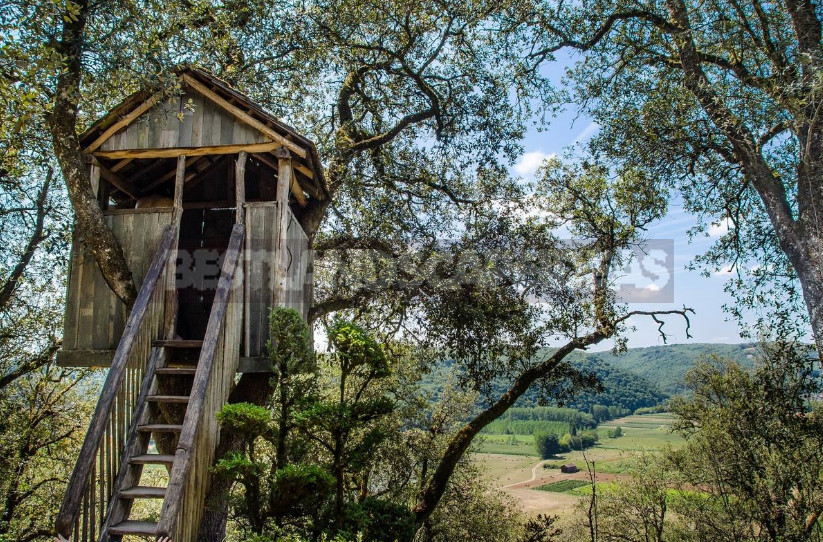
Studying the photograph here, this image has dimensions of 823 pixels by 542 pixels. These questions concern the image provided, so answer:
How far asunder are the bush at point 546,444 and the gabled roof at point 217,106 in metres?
56.6

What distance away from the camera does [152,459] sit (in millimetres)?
6055

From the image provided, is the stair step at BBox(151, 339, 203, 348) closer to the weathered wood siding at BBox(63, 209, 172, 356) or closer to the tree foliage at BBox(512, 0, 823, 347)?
the weathered wood siding at BBox(63, 209, 172, 356)

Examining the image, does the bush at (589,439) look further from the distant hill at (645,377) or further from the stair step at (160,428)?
the stair step at (160,428)

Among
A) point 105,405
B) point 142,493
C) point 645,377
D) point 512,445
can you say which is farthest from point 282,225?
point 645,377

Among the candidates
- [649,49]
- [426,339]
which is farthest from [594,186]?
[426,339]

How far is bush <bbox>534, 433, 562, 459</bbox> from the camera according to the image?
58.2 meters

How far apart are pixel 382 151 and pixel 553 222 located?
4.97m

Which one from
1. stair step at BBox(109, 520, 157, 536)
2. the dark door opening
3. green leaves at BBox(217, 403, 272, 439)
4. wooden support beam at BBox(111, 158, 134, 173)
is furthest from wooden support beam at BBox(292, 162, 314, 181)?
stair step at BBox(109, 520, 157, 536)

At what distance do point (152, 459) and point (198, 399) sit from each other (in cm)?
96

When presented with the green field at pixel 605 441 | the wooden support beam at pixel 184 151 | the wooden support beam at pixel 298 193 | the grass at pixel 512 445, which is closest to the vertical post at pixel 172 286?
the wooden support beam at pixel 184 151

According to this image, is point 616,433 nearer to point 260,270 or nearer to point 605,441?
point 605,441

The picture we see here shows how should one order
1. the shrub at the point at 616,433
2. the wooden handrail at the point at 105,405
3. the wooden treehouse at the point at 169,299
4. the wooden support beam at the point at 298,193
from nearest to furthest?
the wooden handrail at the point at 105,405 → the wooden treehouse at the point at 169,299 → the wooden support beam at the point at 298,193 → the shrub at the point at 616,433

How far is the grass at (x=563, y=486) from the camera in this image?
50219 mm

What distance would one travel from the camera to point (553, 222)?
13.9m
